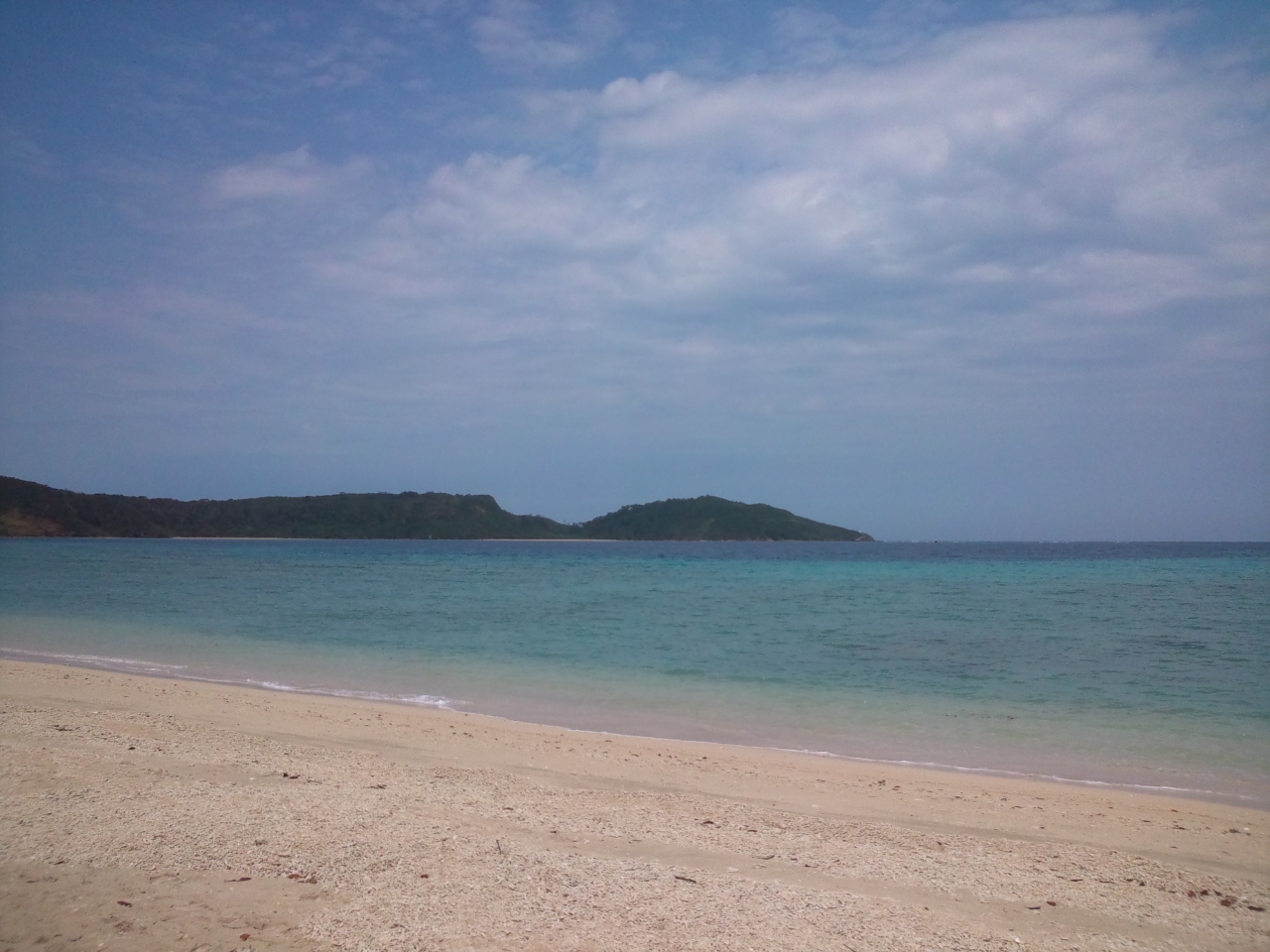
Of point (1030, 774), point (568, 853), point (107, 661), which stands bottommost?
point (107, 661)

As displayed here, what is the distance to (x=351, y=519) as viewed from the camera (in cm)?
15812

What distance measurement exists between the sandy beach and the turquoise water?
2.35 m

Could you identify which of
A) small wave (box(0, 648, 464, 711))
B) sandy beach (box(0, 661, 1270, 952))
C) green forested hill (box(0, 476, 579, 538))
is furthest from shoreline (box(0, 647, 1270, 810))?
green forested hill (box(0, 476, 579, 538))

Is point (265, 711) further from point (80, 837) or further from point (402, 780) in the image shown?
point (80, 837)

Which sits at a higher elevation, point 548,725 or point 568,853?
point 568,853

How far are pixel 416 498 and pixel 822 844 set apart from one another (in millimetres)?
168399

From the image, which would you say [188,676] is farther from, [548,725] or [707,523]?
[707,523]

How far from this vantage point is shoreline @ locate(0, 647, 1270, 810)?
329 inches

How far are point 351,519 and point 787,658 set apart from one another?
15187cm

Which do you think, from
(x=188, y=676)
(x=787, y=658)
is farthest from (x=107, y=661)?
(x=787, y=658)

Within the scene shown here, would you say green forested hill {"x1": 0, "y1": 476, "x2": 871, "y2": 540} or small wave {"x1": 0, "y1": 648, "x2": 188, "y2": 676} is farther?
green forested hill {"x1": 0, "y1": 476, "x2": 871, "y2": 540}

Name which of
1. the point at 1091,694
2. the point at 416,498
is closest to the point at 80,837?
the point at 1091,694

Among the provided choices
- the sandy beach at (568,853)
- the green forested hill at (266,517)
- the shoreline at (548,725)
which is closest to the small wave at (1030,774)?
the shoreline at (548,725)

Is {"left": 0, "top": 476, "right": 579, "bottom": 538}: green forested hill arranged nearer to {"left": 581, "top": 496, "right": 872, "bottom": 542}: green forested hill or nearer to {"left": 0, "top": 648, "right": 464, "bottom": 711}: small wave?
{"left": 581, "top": 496, "right": 872, "bottom": 542}: green forested hill
